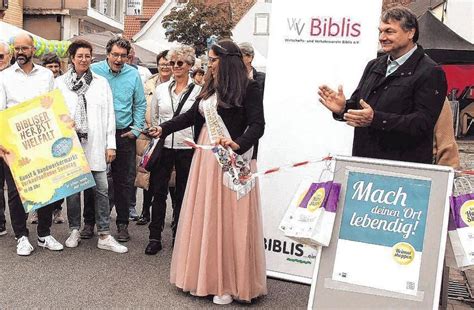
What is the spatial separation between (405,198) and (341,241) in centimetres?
43

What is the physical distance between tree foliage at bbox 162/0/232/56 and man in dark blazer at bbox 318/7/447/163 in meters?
23.5

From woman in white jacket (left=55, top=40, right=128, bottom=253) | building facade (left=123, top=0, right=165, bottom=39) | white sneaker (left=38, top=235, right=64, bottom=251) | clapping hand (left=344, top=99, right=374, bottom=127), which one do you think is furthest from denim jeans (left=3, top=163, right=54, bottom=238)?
building facade (left=123, top=0, right=165, bottom=39)

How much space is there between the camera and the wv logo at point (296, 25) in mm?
4512

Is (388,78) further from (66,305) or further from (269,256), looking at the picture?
(66,305)

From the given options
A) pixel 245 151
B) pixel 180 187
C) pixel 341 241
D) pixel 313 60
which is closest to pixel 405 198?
pixel 341 241

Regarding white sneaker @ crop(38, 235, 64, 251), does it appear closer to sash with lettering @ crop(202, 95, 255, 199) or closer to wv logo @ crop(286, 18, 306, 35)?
sash with lettering @ crop(202, 95, 255, 199)

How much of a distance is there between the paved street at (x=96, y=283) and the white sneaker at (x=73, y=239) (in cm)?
6

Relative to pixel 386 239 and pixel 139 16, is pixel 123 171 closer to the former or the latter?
pixel 386 239

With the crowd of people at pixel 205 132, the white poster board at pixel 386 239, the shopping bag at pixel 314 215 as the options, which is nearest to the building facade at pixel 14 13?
the crowd of people at pixel 205 132

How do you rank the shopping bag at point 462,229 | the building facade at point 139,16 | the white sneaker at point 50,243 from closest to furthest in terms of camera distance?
the shopping bag at point 462,229 → the white sneaker at point 50,243 → the building facade at point 139,16

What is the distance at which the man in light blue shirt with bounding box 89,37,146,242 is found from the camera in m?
5.65

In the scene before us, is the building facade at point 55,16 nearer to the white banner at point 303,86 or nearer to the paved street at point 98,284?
the paved street at point 98,284

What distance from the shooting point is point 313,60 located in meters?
4.49

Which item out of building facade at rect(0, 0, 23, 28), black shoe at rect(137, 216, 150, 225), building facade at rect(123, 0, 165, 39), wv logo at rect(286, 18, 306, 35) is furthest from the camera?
building facade at rect(123, 0, 165, 39)
